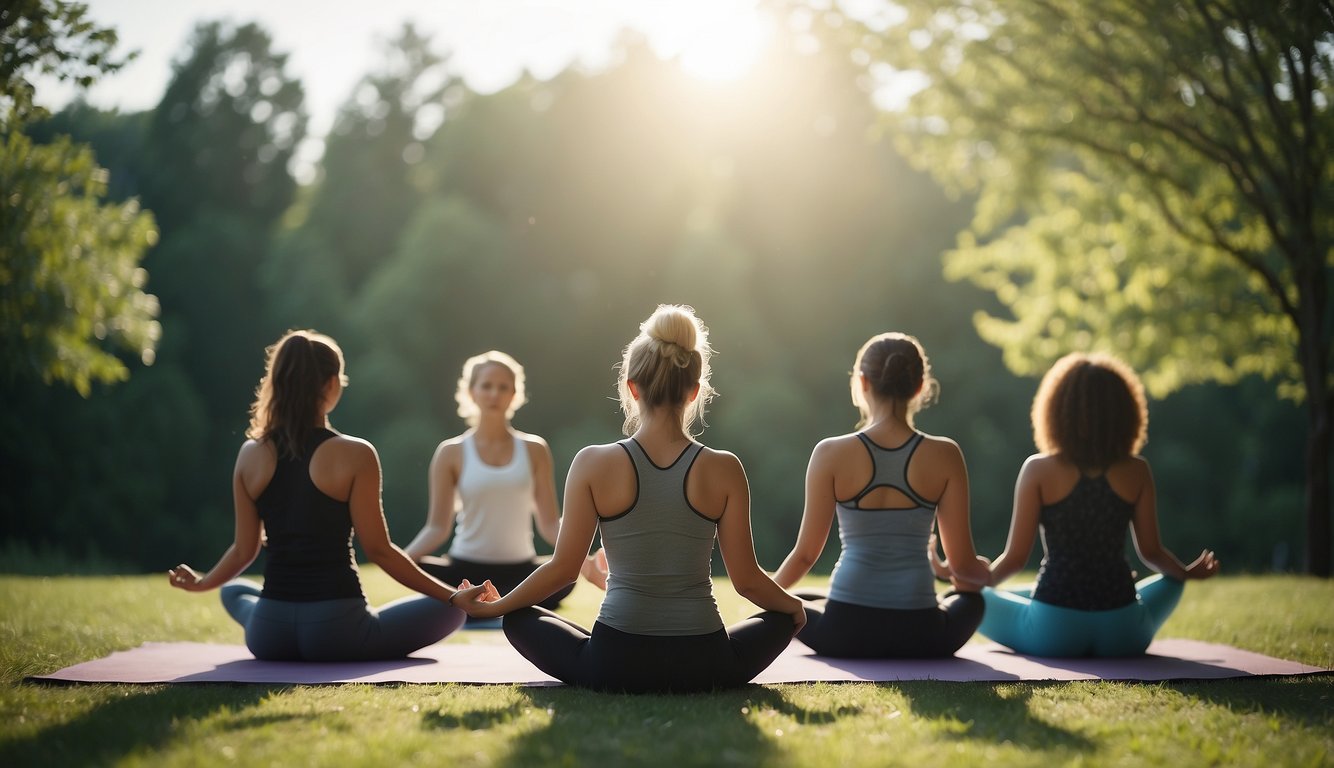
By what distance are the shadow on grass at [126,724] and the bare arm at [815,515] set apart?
215 centimetres

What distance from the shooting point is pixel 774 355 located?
24.8 m

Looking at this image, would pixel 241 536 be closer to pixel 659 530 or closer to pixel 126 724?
pixel 126 724

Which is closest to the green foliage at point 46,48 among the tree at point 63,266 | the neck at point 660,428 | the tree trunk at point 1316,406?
the tree at point 63,266

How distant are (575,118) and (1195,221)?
1554 cm

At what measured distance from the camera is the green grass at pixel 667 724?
324 centimetres

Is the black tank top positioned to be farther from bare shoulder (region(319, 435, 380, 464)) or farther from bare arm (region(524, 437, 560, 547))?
bare arm (region(524, 437, 560, 547))

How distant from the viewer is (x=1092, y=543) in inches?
211

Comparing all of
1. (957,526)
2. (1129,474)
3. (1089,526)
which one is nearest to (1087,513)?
(1089,526)

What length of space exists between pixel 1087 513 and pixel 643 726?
272cm

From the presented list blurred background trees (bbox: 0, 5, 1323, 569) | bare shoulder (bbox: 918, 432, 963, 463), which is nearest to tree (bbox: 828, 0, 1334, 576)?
bare shoulder (bbox: 918, 432, 963, 463)

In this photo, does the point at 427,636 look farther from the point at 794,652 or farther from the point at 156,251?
the point at 156,251

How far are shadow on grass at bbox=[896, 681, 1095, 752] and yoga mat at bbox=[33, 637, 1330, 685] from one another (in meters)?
0.30

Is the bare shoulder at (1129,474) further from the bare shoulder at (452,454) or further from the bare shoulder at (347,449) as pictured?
the bare shoulder at (452,454)

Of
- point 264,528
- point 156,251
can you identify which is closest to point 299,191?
point 156,251
